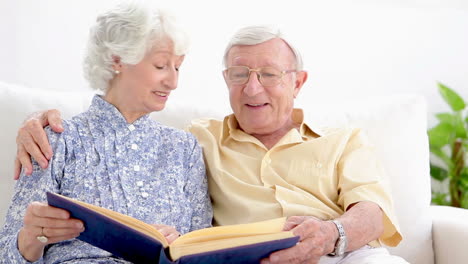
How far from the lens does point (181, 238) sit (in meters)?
1.46

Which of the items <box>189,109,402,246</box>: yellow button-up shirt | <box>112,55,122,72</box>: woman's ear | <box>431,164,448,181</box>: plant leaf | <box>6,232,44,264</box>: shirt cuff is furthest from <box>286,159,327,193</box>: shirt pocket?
<box>431,164,448,181</box>: plant leaf

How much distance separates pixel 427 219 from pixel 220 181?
0.82 metres

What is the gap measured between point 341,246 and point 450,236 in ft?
2.21

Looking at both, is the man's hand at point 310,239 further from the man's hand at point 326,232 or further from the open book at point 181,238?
the open book at point 181,238

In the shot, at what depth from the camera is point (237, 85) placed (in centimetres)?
215

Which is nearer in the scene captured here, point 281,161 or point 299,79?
point 281,161

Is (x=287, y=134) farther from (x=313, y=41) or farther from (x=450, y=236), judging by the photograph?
(x=313, y=41)

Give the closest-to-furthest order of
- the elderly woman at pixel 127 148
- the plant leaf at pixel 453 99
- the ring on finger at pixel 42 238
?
the ring on finger at pixel 42 238
the elderly woman at pixel 127 148
the plant leaf at pixel 453 99

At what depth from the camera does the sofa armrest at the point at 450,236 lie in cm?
227

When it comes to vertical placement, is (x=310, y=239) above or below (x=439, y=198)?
above

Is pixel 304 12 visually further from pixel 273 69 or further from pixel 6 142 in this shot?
pixel 6 142

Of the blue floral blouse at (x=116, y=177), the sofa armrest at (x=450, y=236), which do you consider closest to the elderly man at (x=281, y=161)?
the blue floral blouse at (x=116, y=177)

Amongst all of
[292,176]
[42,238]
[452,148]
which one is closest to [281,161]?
[292,176]

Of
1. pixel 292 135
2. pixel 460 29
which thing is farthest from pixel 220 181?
pixel 460 29
